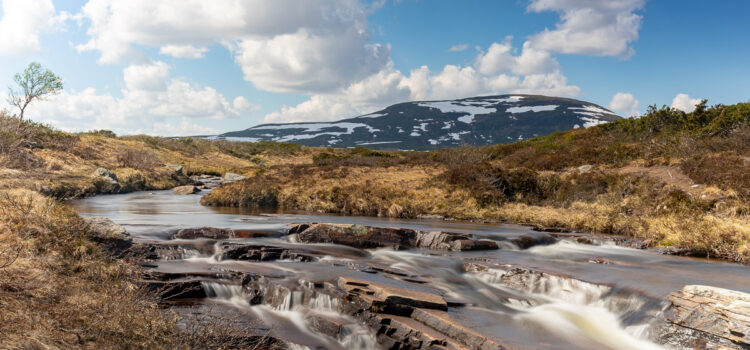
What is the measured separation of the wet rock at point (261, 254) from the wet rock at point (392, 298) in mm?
3323

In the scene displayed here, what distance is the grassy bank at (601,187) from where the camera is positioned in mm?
15570

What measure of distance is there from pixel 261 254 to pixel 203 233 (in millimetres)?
3295

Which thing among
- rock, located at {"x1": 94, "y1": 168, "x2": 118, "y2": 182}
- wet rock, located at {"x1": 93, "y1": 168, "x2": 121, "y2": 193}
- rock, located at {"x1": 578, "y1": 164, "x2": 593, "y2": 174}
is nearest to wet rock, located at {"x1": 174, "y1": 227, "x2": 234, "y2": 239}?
rock, located at {"x1": 578, "y1": 164, "x2": 593, "y2": 174}

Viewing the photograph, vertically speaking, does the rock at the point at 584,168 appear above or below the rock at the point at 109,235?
above

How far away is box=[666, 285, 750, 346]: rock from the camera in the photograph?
6312 mm

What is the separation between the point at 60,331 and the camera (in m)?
4.89

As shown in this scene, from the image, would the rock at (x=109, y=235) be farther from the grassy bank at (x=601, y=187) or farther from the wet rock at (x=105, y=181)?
the wet rock at (x=105, y=181)

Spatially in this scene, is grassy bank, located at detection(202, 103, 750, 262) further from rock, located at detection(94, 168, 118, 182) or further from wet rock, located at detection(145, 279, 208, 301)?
wet rock, located at detection(145, 279, 208, 301)

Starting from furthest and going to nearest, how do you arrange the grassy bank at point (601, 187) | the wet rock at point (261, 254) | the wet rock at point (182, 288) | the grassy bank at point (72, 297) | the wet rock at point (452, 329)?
the grassy bank at point (601, 187)
the wet rock at point (261, 254)
the wet rock at point (182, 288)
the wet rock at point (452, 329)
the grassy bank at point (72, 297)

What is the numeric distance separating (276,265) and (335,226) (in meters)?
4.17

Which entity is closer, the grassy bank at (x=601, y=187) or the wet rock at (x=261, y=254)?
the wet rock at (x=261, y=254)

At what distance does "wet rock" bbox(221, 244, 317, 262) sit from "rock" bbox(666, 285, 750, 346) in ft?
27.6

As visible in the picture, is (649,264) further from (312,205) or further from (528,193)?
(312,205)

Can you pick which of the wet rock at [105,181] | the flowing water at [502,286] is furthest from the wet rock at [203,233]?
the wet rock at [105,181]
